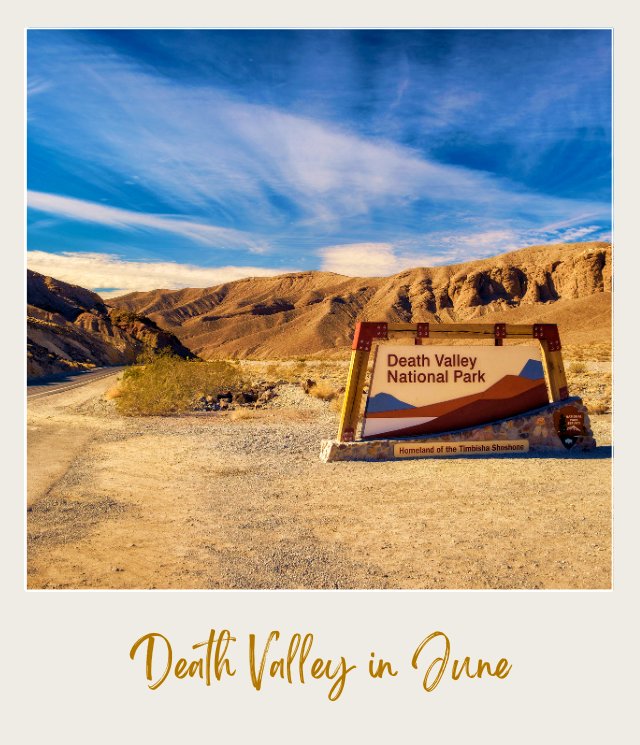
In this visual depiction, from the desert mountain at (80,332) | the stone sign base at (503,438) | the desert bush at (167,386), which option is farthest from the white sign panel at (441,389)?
the desert mountain at (80,332)

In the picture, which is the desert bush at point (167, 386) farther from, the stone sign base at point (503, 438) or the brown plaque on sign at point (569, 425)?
the brown plaque on sign at point (569, 425)

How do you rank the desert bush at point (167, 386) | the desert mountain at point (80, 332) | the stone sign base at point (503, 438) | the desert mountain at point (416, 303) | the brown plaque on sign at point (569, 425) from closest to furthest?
the stone sign base at point (503, 438)
the brown plaque on sign at point (569, 425)
the desert bush at point (167, 386)
the desert mountain at point (80, 332)
the desert mountain at point (416, 303)

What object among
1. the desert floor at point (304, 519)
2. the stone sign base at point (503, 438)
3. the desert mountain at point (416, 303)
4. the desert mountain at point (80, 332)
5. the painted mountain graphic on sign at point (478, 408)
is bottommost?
the desert floor at point (304, 519)

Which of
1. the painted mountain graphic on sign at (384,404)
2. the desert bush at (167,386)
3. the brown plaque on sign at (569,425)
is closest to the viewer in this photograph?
the painted mountain graphic on sign at (384,404)

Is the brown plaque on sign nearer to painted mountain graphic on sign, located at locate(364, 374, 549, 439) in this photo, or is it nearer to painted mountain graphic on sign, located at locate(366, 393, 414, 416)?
painted mountain graphic on sign, located at locate(364, 374, 549, 439)

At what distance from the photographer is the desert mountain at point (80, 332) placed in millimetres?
56156

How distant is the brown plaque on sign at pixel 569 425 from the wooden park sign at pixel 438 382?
2cm

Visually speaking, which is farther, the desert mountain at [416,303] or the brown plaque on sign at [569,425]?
the desert mountain at [416,303]

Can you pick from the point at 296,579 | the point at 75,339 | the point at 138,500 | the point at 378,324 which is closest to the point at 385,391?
the point at 378,324

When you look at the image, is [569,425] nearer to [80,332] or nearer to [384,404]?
[384,404]

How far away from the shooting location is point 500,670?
3.78 m

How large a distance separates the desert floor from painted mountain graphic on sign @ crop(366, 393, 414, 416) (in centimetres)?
96

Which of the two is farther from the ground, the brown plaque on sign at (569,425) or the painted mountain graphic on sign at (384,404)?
the painted mountain graphic on sign at (384,404)

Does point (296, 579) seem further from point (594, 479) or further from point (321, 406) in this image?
point (321, 406)
